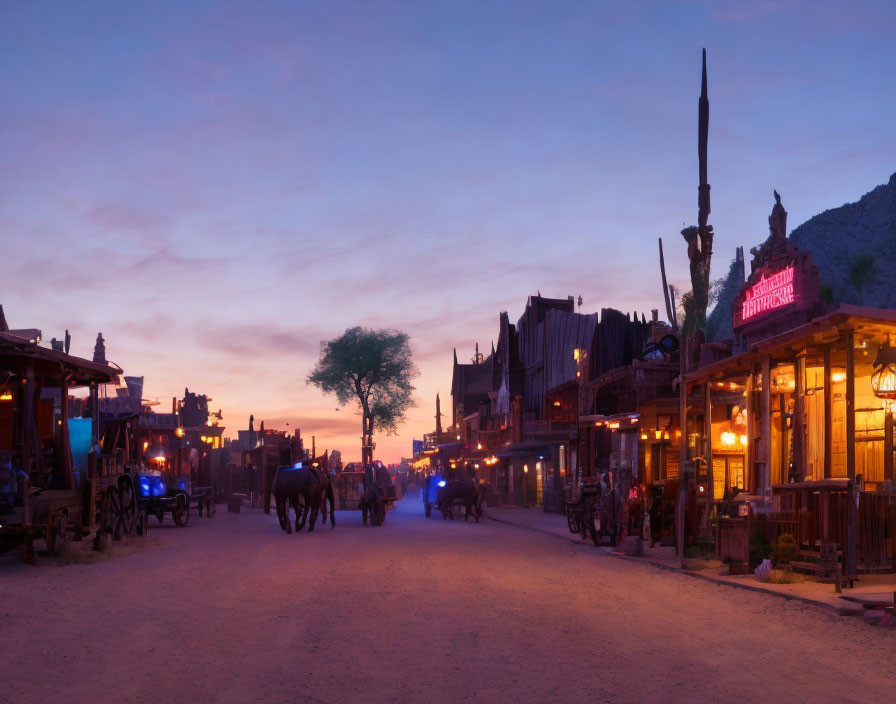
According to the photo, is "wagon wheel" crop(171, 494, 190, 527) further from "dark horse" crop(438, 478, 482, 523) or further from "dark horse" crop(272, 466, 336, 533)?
"dark horse" crop(438, 478, 482, 523)

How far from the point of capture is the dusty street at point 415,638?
6.93m

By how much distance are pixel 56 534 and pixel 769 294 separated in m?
18.7

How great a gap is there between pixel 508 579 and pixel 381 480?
22.1 m

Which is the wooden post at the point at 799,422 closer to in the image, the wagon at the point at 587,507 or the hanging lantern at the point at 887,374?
the hanging lantern at the point at 887,374

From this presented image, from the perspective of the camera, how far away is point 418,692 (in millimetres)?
6824

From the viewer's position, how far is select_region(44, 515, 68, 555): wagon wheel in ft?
55.7

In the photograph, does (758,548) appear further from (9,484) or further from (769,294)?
(9,484)

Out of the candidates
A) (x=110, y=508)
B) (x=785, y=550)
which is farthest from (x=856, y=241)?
(x=110, y=508)

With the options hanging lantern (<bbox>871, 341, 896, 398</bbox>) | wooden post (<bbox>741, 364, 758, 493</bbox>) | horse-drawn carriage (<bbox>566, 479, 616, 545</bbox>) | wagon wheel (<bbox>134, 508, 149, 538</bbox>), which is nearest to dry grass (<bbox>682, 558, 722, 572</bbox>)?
wooden post (<bbox>741, 364, 758, 493</bbox>)

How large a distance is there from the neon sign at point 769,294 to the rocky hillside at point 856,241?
48896 millimetres

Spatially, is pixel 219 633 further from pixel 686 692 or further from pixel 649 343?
pixel 649 343

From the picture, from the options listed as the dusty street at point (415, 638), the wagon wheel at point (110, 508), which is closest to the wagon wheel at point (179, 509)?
the wagon wheel at point (110, 508)

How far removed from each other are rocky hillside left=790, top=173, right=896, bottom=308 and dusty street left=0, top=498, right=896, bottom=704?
65.0 metres

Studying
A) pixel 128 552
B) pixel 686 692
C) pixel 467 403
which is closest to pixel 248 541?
pixel 128 552
